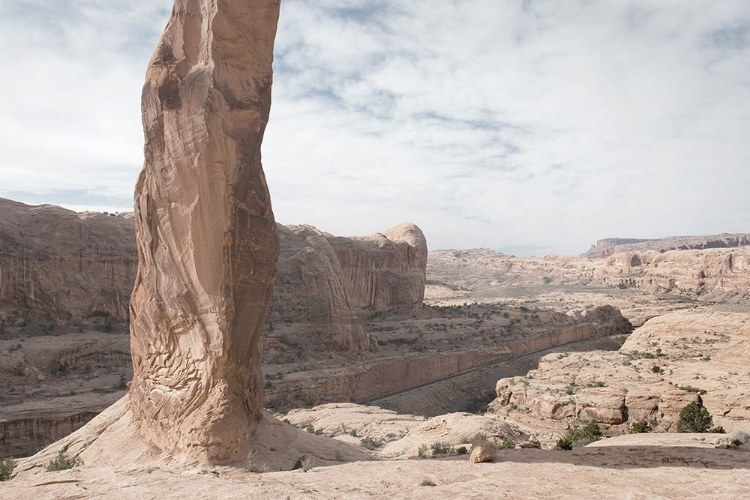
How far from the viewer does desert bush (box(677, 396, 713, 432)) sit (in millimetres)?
Result: 19234

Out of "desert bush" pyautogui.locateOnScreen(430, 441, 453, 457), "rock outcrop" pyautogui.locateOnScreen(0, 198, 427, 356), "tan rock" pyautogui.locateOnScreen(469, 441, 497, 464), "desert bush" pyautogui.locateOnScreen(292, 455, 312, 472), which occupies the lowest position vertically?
"desert bush" pyautogui.locateOnScreen(430, 441, 453, 457)

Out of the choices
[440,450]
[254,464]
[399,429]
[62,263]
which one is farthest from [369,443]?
[62,263]

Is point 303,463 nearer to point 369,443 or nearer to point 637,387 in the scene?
point 369,443

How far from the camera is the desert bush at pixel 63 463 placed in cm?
1160

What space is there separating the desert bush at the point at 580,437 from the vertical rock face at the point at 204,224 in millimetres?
8745

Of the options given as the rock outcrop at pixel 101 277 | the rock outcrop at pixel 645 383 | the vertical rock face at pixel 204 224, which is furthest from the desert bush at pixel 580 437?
the rock outcrop at pixel 101 277

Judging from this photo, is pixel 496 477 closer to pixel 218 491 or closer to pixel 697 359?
pixel 218 491

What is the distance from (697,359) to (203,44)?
101ft

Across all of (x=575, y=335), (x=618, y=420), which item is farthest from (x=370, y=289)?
(x=618, y=420)

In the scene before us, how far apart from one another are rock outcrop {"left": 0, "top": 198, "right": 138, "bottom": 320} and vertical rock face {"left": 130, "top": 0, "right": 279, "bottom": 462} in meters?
22.5

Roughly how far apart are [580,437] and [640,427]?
316cm

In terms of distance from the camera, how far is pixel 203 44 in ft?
39.0

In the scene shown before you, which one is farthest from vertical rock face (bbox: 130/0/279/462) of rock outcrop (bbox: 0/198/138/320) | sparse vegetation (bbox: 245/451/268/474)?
rock outcrop (bbox: 0/198/138/320)

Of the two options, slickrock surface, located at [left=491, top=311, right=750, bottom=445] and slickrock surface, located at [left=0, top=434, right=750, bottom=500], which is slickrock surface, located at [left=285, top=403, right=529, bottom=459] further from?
slickrock surface, located at [left=491, top=311, right=750, bottom=445]
